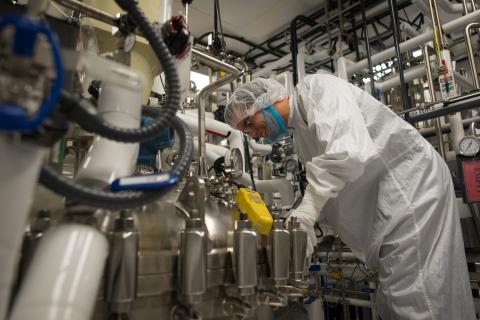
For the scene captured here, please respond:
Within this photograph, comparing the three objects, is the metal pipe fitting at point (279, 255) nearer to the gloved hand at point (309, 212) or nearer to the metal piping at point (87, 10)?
the gloved hand at point (309, 212)

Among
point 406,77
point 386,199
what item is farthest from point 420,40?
point 386,199

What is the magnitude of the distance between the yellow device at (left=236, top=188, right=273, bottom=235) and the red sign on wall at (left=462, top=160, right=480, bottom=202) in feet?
4.30

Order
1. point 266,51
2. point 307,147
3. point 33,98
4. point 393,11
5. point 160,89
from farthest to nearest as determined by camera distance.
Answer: point 266,51 → point 393,11 → point 307,147 → point 160,89 → point 33,98

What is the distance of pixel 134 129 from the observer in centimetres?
42

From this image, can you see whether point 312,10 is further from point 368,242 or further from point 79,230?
point 79,230

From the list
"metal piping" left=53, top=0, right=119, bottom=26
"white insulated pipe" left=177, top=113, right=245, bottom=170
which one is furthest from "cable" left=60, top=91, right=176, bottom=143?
"white insulated pipe" left=177, top=113, right=245, bottom=170

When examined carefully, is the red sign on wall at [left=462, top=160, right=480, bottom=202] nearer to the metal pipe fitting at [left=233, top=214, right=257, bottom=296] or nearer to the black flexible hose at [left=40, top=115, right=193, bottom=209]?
the metal pipe fitting at [left=233, top=214, right=257, bottom=296]

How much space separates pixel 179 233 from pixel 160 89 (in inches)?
28.8

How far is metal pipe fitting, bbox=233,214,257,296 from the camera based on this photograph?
609 millimetres

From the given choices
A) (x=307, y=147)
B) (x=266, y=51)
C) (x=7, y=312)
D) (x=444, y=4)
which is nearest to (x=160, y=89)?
(x=307, y=147)

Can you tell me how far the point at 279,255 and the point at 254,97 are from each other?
37.8 inches

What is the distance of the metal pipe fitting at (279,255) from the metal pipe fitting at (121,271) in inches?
12.1

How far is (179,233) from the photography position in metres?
0.60

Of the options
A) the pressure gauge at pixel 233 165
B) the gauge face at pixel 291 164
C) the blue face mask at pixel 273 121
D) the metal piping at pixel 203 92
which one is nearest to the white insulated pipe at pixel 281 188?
the gauge face at pixel 291 164
